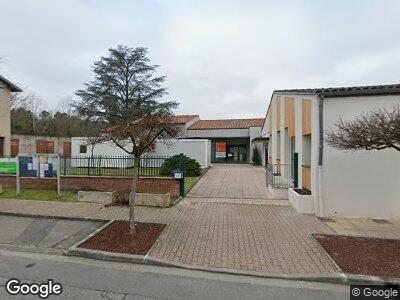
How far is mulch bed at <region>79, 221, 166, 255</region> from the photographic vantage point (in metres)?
5.91

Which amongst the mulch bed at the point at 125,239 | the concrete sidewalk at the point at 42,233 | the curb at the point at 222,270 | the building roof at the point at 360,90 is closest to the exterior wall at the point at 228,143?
the building roof at the point at 360,90

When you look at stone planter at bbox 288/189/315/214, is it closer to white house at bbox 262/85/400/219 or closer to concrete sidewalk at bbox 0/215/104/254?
white house at bbox 262/85/400/219

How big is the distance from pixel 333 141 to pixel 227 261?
3710mm

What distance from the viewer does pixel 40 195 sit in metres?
11.3

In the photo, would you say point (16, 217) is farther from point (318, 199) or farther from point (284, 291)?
point (318, 199)

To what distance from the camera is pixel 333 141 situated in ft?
22.0

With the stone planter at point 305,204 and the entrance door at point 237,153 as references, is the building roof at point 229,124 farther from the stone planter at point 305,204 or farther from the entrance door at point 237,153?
the stone planter at point 305,204

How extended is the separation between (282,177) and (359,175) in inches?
220

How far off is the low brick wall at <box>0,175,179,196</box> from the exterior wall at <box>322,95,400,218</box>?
563 cm

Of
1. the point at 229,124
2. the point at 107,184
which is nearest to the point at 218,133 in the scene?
the point at 229,124

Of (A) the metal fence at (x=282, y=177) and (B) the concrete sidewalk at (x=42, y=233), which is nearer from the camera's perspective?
(B) the concrete sidewalk at (x=42, y=233)

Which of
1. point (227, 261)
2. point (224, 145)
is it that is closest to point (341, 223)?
point (227, 261)

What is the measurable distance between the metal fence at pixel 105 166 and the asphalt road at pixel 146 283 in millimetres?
6592

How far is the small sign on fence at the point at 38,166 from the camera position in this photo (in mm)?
11445
